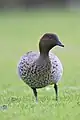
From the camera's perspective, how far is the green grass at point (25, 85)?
26.8 ft

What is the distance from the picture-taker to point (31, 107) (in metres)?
8.47

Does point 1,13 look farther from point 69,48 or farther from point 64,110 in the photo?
point 64,110

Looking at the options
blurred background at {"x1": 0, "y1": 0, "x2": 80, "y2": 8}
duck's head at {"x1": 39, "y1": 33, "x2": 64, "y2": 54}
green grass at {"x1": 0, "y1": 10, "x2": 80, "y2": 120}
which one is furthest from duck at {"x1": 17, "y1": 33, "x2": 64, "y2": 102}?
blurred background at {"x1": 0, "y1": 0, "x2": 80, "y2": 8}

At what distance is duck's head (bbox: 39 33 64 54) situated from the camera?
895cm

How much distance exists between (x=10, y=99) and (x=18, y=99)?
14 centimetres

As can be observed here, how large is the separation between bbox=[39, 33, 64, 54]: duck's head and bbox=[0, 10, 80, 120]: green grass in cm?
83

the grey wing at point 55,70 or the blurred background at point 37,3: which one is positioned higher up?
the grey wing at point 55,70

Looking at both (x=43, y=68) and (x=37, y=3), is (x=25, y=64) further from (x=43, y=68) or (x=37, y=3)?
(x=37, y=3)

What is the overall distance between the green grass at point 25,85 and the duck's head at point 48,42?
32.8 inches

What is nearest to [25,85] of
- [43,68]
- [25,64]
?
[25,64]

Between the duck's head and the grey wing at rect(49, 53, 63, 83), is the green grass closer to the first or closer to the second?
the grey wing at rect(49, 53, 63, 83)

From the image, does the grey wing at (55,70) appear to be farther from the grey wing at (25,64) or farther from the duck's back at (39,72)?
the grey wing at (25,64)

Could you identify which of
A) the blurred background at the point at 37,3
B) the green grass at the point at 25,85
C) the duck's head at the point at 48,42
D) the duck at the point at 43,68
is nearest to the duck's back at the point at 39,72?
the duck at the point at 43,68

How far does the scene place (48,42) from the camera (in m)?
8.96
